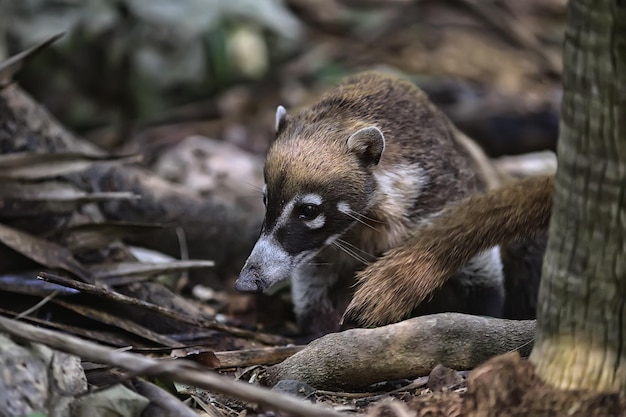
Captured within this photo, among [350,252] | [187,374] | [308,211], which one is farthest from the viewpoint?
[350,252]

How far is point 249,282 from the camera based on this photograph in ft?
14.4

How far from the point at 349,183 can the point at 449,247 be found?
849 millimetres

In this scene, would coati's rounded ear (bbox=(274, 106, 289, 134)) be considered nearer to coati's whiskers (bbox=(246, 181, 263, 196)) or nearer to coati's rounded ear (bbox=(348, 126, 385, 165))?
coati's whiskers (bbox=(246, 181, 263, 196))

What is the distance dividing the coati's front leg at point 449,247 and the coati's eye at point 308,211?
0.60 m

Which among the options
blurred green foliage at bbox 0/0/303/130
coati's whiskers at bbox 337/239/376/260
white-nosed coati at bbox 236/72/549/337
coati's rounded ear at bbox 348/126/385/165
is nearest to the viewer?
white-nosed coati at bbox 236/72/549/337

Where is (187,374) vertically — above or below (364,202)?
above

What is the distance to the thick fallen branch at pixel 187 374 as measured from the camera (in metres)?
2.61

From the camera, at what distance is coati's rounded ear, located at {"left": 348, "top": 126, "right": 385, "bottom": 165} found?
463 cm

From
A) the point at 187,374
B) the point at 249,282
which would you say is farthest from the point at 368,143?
the point at 187,374

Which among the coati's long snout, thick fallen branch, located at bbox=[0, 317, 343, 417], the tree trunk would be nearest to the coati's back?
the coati's long snout

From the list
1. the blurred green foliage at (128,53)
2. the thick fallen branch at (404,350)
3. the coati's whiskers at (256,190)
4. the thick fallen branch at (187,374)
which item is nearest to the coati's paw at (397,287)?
the thick fallen branch at (404,350)

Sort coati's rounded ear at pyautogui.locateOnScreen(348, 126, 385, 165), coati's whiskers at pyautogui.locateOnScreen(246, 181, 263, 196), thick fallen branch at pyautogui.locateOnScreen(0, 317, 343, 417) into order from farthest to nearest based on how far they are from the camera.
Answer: coati's whiskers at pyautogui.locateOnScreen(246, 181, 263, 196), coati's rounded ear at pyautogui.locateOnScreen(348, 126, 385, 165), thick fallen branch at pyautogui.locateOnScreen(0, 317, 343, 417)

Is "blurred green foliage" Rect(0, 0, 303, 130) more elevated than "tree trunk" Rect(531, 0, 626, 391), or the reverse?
"tree trunk" Rect(531, 0, 626, 391)

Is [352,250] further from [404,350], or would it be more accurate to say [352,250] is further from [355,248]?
[404,350]
